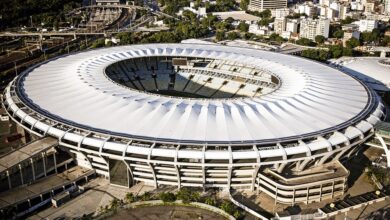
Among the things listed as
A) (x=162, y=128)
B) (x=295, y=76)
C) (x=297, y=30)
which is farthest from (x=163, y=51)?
(x=297, y=30)

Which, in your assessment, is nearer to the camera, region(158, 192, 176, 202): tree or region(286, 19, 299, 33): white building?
region(158, 192, 176, 202): tree

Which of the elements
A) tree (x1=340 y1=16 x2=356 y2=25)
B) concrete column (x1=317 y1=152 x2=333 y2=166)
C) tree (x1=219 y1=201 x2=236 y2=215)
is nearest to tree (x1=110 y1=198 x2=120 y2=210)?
tree (x1=219 y1=201 x2=236 y2=215)

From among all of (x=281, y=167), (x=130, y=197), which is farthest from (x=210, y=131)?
(x=130, y=197)

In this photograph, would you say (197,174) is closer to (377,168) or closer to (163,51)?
(377,168)

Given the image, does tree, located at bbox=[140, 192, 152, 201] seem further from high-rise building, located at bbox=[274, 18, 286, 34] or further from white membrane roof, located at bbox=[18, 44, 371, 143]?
high-rise building, located at bbox=[274, 18, 286, 34]

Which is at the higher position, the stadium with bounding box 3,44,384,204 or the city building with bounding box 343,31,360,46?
the city building with bounding box 343,31,360,46

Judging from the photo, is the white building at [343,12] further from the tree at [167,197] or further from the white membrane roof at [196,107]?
the tree at [167,197]
